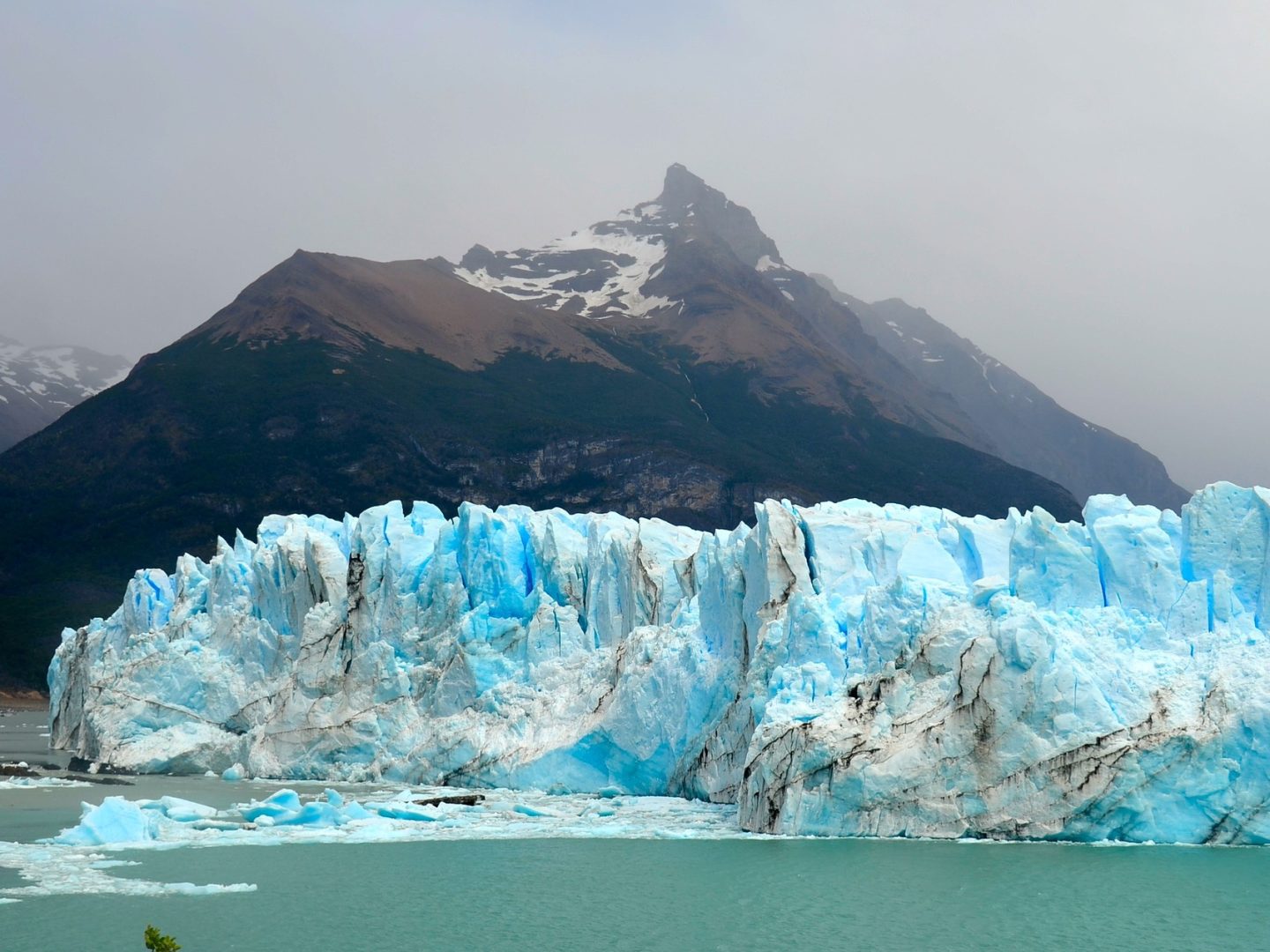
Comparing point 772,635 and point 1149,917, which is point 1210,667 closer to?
point 1149,917

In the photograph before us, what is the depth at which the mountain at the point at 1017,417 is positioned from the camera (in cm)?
13375

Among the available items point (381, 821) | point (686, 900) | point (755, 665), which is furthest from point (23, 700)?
point (686, 900)

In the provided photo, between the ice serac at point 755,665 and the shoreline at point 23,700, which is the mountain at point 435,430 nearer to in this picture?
the shoreline at point 23,700

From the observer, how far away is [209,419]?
86250 millimetres

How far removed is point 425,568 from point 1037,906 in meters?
18.4

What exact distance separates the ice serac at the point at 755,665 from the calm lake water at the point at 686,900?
1.00 metres

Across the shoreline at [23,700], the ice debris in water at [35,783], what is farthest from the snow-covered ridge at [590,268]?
the ice debris in water at [35,783]

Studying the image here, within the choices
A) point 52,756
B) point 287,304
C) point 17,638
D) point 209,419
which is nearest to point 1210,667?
point 52,756

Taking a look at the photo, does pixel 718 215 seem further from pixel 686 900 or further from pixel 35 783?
pixel 686 900

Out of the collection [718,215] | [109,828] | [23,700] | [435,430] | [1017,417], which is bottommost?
[23,700]

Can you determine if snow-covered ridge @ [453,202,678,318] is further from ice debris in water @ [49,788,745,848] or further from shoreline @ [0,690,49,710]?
ice debris in water @ [49,788,745,848]

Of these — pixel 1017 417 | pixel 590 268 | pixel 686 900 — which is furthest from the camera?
pixel 590 268

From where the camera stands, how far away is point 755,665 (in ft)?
74.3

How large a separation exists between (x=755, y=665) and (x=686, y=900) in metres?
6.49
